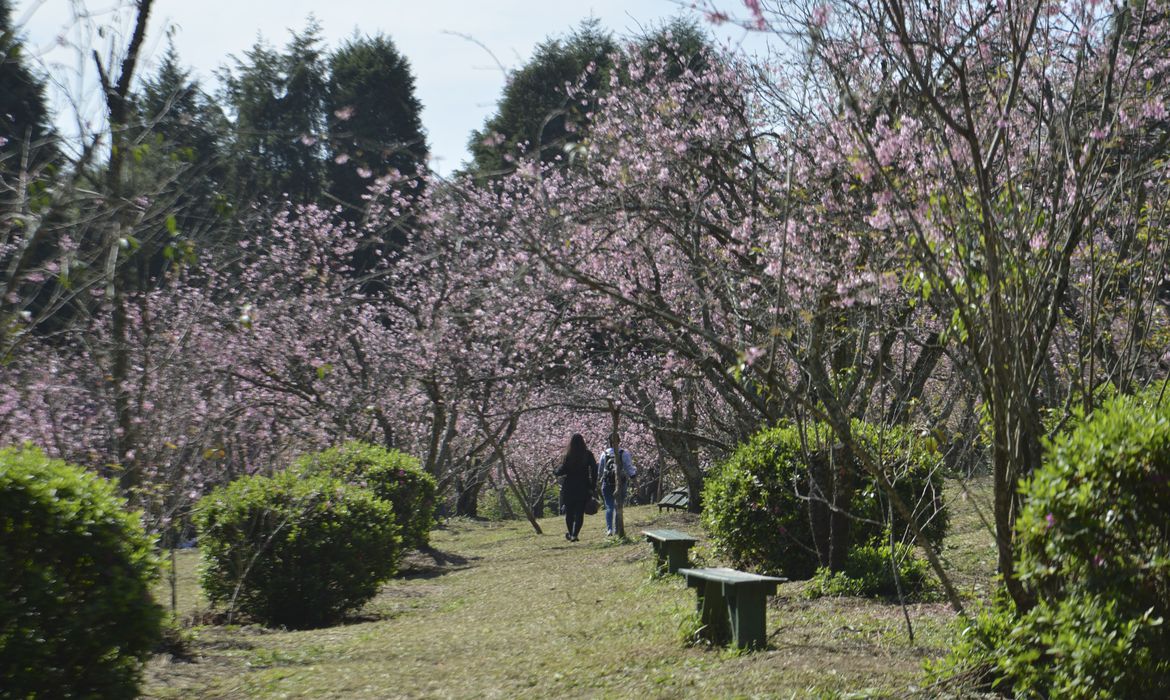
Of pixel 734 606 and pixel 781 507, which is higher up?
pixel 781 507

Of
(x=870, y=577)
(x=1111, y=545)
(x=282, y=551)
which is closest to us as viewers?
(x=1111, y=545)

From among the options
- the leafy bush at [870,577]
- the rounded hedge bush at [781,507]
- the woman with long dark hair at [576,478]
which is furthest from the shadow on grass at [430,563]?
the leafy bush at [870,577]

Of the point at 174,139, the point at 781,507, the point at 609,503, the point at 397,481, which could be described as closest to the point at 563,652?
the point at 781,507

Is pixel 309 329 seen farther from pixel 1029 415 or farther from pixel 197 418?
pixel 1029 415

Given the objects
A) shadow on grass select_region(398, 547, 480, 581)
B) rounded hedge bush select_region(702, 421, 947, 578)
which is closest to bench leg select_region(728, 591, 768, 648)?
rounded hedge bush select_region(702, 421, 947, 578)

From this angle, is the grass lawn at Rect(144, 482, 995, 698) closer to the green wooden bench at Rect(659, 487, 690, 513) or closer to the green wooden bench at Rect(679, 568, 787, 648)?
the green wooden bench at Rect(679, 568, 787, 648)

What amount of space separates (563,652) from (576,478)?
909 cm

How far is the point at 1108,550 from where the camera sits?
348 centimetres

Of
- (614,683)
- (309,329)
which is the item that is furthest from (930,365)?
(309,329)

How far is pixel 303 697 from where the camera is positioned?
592 cm

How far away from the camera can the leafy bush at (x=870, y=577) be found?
766 cm

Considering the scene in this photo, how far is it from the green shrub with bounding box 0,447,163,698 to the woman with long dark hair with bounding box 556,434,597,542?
1081cm

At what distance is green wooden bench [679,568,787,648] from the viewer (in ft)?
19.0

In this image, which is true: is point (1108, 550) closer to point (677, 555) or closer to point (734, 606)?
point (734, 606)
